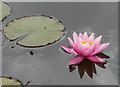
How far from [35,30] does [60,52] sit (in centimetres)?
48

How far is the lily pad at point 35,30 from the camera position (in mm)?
2659

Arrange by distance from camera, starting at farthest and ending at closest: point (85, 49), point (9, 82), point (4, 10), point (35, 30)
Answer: point (4, 10), point (35, 30), point (85, 49), point (9, 82)

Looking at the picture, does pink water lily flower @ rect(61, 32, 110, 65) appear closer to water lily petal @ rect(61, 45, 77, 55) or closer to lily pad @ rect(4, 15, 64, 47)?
water lily petal @ rect(61, 45, 77, 55)

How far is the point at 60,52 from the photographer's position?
257cm

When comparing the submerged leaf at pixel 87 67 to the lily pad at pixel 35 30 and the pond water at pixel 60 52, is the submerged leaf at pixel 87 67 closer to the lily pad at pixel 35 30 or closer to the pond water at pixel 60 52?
the pond water at pixel 60 52

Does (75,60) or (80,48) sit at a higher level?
(80,48)

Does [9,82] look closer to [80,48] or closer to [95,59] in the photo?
[80,48]

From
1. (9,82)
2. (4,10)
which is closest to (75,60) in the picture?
(9,82)

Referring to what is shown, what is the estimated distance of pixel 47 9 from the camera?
330 cm

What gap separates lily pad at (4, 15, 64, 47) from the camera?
2.66 metres

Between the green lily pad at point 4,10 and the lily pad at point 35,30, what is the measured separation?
21 cm

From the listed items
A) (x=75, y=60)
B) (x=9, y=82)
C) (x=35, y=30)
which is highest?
(x=35, y=30)

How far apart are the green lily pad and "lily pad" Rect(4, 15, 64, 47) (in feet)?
0.70

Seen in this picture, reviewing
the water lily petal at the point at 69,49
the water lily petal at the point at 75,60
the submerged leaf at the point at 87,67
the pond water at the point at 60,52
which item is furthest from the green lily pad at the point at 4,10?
the submerged leaf at the point at 87,67
